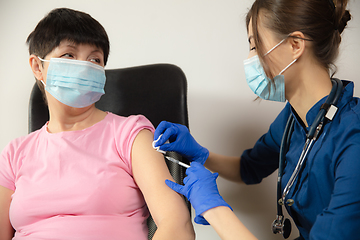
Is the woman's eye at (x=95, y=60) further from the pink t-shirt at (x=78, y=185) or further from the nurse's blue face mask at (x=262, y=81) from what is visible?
the nurse's blue face mask at (x=262, y=81)

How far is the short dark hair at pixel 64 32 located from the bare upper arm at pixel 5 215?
581 mm

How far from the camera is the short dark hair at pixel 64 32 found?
1188 mm

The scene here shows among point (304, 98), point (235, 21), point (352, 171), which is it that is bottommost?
point (352, 171)

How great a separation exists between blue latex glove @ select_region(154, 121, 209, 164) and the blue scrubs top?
0.41 m

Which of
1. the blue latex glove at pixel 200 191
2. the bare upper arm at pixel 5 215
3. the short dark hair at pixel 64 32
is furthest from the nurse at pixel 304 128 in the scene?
the bare upper arm at pixel 5 215

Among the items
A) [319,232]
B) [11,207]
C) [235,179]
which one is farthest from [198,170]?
[11,207]

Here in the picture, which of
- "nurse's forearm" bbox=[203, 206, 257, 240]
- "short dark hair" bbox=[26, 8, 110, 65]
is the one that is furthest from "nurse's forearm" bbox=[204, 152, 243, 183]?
"short dark hair" bbox=[26, 8, 110, 65]

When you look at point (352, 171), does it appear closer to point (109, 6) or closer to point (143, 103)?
point (143, 103)

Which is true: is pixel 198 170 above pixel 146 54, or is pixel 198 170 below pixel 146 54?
below

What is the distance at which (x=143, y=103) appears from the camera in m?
1.44

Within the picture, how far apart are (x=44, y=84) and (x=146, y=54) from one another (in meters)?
0.77

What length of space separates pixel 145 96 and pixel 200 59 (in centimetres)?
55

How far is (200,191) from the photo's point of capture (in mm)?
1030

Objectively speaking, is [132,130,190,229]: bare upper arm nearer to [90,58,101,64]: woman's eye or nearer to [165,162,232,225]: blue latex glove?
[165,162,232,225]: blue latex glove
